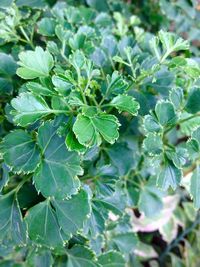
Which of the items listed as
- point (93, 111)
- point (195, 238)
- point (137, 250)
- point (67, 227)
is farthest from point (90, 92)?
point (195, 238)

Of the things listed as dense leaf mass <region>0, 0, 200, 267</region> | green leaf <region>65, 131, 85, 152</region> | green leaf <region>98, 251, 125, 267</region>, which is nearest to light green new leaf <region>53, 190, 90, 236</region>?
dense leaf mass <region>0, 0, 200, 267</region>

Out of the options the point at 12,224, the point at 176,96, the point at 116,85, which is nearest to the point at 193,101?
the point at 176,96

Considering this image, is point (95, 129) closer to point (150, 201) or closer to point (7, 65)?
point (7, 65)

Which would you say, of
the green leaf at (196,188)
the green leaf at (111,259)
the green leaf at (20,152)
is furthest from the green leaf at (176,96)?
the green leaf at (111,259)

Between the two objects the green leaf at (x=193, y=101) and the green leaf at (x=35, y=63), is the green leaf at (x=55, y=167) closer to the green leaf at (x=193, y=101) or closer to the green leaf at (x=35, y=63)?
the green leaf at (x=35, y=63)

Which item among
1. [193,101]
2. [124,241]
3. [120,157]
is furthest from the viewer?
[124,241]

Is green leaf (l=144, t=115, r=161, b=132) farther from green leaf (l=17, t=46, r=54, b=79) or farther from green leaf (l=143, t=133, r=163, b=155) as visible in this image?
green leaf (l=17, t=46, r=54, b=79)
